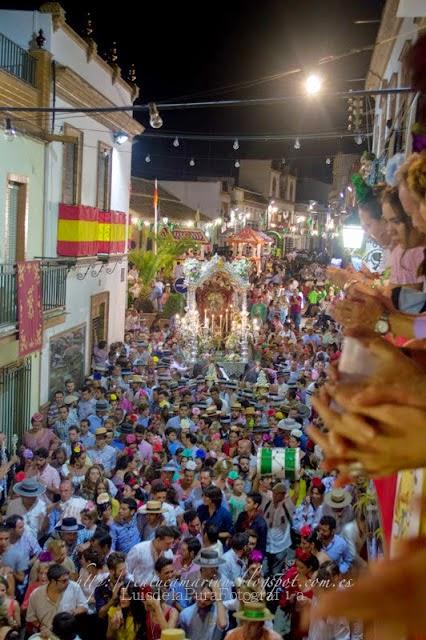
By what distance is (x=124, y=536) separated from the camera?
876 centimetres

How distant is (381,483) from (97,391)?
39.5ft

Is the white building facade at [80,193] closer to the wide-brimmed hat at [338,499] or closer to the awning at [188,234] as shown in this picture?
the wide-brimmed hat at [338,499]

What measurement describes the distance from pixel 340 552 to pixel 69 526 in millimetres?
2937

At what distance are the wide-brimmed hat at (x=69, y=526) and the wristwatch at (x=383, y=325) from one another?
6962mm

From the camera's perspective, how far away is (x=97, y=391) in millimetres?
15461

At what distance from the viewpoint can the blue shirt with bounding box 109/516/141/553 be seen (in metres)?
8.72

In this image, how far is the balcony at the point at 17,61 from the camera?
14875 mm

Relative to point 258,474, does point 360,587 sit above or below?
above

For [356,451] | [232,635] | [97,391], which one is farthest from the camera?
[97,391]

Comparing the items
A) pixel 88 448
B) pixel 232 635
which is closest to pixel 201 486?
pixel 88 448

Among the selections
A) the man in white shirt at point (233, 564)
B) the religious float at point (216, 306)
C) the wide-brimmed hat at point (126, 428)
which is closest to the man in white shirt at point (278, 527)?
the man in white shirt at point (233, 564)

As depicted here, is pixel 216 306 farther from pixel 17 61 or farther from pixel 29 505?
pixel 29 505

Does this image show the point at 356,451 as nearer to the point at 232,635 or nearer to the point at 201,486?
the point at 232,635

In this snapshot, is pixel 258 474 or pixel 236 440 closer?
pixel 258 474
